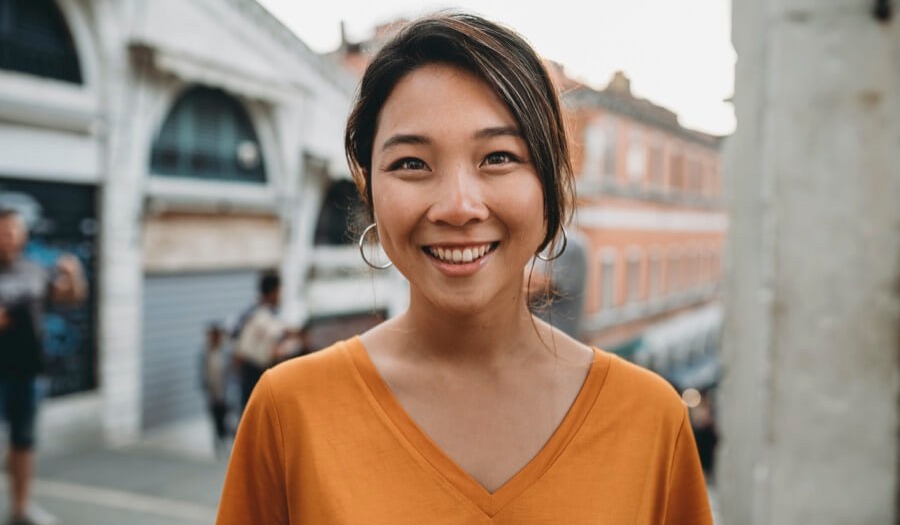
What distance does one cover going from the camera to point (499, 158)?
1183 mm

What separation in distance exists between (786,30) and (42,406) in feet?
24.1

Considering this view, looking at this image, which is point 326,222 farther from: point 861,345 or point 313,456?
point 313,456

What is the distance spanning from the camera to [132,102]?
822 cm

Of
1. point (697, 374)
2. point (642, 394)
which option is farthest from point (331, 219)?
point (697, 374)

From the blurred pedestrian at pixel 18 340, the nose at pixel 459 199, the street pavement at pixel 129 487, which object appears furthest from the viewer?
the street pavement at pixel 129 487

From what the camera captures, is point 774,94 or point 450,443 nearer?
point 450,443

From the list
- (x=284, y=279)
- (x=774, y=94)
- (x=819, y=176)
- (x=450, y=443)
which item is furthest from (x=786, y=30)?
(x=284, y=279)

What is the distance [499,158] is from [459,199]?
112mm

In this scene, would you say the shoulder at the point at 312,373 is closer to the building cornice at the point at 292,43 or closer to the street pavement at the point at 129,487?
the street pavement at the point at 129,487

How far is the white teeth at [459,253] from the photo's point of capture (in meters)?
1.17

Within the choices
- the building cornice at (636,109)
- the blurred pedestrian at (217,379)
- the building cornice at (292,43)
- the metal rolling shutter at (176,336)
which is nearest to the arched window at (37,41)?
the building cornice at (292,43)

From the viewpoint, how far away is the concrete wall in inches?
96.7

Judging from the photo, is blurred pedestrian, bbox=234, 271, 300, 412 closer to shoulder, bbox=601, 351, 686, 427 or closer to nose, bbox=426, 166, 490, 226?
shoulder, bbox=601, 351, 686, 427

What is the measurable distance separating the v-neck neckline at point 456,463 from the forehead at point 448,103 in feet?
1.48
